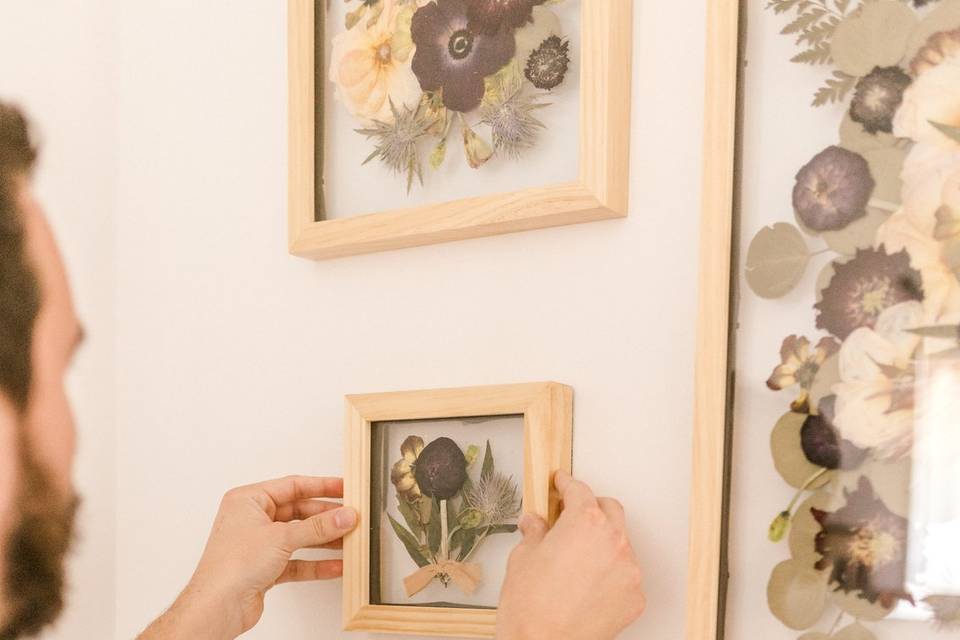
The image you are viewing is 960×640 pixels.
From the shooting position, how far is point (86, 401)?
1.21 meters

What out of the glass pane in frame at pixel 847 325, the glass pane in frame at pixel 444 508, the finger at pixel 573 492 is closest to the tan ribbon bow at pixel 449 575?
the glass pane in frame at pixel 444 508

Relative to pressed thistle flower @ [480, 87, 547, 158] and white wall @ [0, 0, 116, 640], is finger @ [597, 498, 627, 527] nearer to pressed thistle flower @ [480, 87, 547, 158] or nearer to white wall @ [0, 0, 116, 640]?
pressed thistle flower @ [480, 87, 547, 158]

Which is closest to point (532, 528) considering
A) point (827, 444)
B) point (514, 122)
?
point (827, 444)

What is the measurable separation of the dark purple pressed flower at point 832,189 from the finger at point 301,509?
54 cm

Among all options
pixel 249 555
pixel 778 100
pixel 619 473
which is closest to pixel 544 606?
pixel 619 473

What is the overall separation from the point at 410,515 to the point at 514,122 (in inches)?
15.3

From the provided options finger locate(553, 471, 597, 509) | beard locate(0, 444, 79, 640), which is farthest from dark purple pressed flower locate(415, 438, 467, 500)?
beard locate(0, 444, 79, 640)

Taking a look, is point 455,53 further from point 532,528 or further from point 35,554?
point 35,554

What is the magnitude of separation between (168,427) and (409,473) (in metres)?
0.39

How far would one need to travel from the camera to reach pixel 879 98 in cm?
77

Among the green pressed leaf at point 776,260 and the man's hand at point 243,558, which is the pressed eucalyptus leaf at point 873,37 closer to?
the green pressed leaf at point 776,260

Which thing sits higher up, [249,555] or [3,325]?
[3,325]

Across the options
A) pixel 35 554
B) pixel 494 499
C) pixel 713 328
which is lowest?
pixel 35 554

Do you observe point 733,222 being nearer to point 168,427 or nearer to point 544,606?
point 544,606
